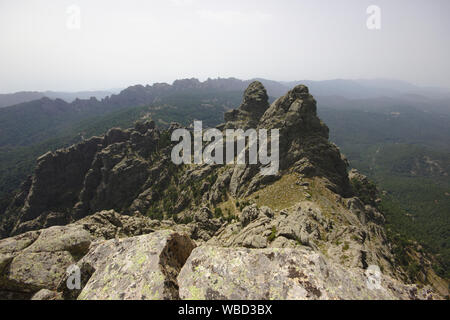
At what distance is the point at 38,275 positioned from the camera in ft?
38.6

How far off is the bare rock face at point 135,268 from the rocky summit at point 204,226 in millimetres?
62

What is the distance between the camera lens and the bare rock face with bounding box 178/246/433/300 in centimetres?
875

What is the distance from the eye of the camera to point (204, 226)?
150ft

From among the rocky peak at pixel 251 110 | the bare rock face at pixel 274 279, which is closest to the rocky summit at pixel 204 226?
the bare rock face at pixel 274 279

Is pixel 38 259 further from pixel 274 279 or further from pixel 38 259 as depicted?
pixel 274 279

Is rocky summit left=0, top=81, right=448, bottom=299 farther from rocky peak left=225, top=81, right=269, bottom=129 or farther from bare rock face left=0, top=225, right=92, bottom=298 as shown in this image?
rocky peak left=225, top=81, right=269, bottom=129

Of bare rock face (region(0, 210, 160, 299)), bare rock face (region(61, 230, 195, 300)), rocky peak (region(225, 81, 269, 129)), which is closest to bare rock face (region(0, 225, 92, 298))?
bare rock face (region(0, 210, 160, 299))

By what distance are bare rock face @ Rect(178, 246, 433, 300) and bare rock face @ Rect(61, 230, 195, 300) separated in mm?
1045

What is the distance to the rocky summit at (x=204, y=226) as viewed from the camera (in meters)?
9.47

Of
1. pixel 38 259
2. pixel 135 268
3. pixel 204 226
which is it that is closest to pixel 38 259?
pixel 38 259

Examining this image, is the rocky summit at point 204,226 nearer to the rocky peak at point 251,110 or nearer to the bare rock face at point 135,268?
the bare rock face at point 135,268

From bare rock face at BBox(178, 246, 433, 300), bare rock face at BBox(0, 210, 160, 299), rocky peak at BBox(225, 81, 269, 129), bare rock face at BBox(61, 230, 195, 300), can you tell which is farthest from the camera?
rocky peak at BBox(225, 81, 269, 129)
